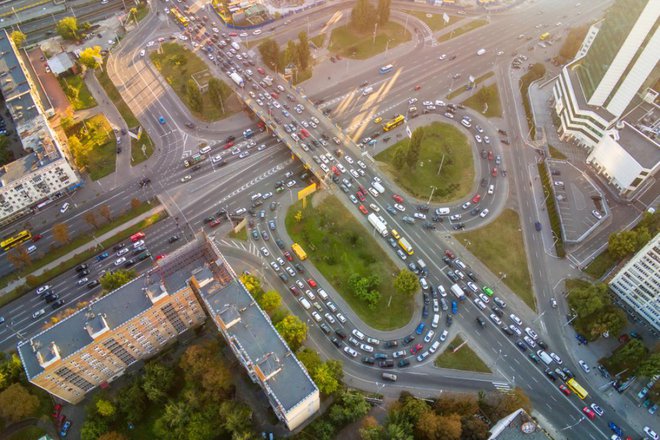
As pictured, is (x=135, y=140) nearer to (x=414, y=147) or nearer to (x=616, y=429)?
(x=414, y=147)

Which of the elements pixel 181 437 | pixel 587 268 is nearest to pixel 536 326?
pixel 587 268

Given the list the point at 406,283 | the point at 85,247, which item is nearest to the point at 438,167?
the point at 406,283

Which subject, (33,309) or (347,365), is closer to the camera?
(347,365)

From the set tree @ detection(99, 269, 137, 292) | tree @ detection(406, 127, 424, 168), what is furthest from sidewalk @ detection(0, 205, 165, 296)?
tree @ detection(406, 127, 424, 168)

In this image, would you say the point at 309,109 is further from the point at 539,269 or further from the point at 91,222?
the point at 539,269

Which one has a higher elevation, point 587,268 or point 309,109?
point 309,109

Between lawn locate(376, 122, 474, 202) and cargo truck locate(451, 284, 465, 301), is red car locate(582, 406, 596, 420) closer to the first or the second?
cargo truck locate(451, 284, 465, 301)
